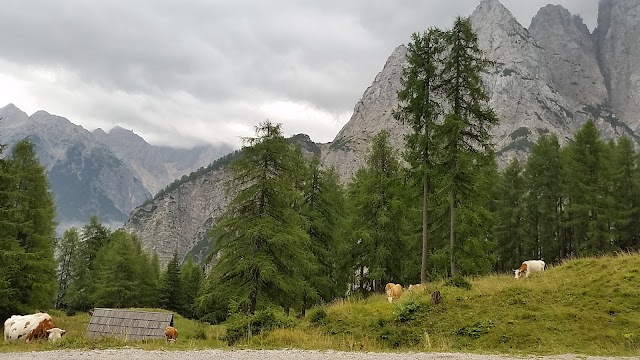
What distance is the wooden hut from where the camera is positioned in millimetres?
22375

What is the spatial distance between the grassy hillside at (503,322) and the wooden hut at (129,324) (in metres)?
9.03

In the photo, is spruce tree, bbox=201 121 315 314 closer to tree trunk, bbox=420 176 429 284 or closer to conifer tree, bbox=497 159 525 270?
tree trunk, bbox=420 176 429 284

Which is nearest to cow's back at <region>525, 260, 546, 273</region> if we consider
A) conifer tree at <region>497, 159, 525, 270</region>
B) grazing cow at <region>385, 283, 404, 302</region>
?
grazing cow at <region>385, 283, 404, 302</region>

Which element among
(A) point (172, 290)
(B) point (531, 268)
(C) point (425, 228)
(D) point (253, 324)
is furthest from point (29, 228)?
(A) point (172, 290)

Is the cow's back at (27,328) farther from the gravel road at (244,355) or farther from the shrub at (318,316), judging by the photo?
the shrub at (318,316)

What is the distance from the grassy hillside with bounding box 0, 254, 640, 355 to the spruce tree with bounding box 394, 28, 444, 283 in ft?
25.3

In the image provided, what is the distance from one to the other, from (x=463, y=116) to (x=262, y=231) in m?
12.0

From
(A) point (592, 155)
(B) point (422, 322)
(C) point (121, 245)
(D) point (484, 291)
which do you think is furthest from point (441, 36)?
(C) point (121, 245)

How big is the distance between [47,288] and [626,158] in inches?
1931

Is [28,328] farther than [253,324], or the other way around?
[28,328]

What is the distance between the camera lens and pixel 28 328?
19.9m

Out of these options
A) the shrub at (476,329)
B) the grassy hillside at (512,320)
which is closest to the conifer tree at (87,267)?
the grassy hillside at (512,320)

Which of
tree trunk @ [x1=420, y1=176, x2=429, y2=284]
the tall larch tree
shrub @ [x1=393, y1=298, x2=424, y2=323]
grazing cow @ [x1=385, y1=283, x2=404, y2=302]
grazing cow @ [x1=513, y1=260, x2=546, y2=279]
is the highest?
the tall larch tree

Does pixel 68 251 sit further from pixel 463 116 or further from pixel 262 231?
pixel 463 116
